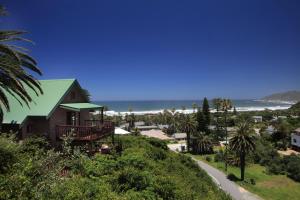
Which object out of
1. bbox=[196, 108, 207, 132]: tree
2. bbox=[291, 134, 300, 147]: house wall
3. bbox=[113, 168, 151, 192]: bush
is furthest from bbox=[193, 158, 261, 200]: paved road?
bbox=[196, 108, 207, 132]: tree

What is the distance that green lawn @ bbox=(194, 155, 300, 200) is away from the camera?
35.4 meters

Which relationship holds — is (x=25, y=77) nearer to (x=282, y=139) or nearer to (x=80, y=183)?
(x=80, y=183)

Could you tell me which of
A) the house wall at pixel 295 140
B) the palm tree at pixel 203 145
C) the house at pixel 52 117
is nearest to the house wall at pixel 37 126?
the house at pixel 52 117

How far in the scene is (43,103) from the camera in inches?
771

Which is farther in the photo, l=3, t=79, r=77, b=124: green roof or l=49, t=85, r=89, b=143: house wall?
l=49, t=85, r=89, b=143: house wall

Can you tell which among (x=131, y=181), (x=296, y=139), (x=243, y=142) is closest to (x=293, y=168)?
(x=243, y=142)

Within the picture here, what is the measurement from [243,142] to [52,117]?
3481cm

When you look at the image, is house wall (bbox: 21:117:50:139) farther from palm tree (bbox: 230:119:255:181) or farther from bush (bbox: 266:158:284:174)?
bush (bbox: 266:158:284:174)

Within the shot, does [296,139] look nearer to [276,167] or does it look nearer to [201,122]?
[276,167]

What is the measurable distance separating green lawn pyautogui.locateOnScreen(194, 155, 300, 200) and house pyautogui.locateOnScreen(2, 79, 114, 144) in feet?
85.7

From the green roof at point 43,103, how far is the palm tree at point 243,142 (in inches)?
1299

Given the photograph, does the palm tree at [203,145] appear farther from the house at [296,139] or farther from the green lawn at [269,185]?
the house at [296,139]

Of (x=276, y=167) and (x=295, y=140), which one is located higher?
(x=295, y=140)

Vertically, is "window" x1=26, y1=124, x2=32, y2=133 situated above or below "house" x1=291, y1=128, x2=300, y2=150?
above
